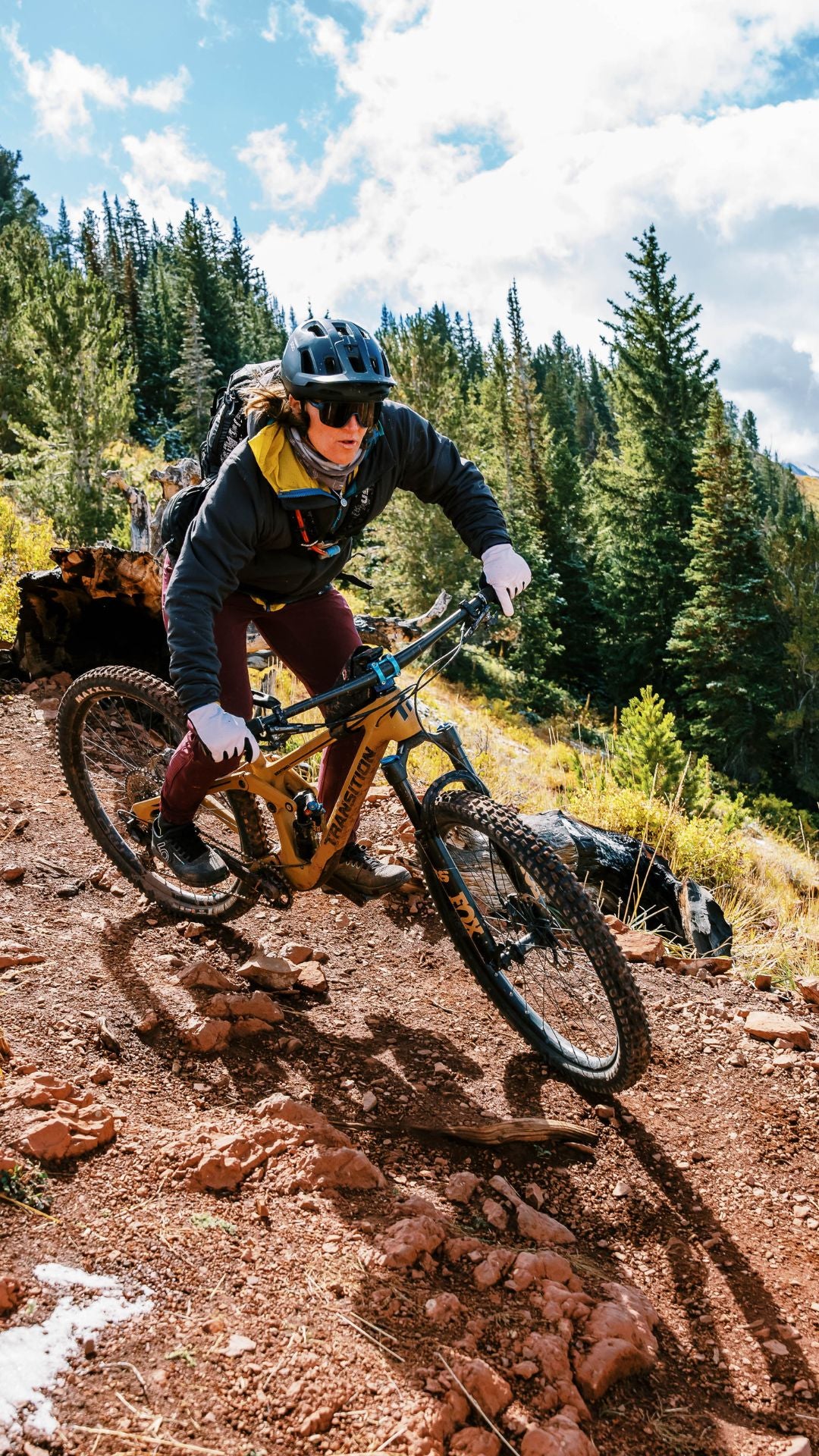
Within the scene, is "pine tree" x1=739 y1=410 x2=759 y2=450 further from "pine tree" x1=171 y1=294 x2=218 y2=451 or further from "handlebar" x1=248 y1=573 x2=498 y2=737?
"handlebar" x1=248 y1=573 x2=498 y2=737

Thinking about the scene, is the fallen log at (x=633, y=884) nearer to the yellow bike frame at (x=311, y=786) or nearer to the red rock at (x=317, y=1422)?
the yellow bike frame at (x=311, y=786)

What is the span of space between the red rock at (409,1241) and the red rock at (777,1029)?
75.9 inches

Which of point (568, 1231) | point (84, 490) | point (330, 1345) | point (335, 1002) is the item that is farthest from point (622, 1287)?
point (84, 490)

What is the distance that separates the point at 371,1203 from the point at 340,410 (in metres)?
2.48

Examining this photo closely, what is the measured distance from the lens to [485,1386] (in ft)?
5.62

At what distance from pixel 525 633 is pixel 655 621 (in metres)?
4.88

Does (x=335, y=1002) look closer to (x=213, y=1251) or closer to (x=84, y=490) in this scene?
(x=213, y=1251)

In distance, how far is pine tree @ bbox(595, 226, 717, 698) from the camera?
30469mm

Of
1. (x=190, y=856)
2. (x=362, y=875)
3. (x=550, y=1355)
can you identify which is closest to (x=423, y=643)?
(x=362, y=875)

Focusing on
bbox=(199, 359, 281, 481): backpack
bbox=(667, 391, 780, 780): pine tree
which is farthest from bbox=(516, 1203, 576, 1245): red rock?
bbox=(667, 391, 780, 780): pine tree

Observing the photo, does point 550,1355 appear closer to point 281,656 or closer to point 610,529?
point 281,656

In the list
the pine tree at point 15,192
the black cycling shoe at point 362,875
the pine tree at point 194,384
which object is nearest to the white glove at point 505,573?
the black cycling shoe at point 362,875

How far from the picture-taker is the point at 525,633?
97.8 ft

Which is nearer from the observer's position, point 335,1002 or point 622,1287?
point 622,1287
